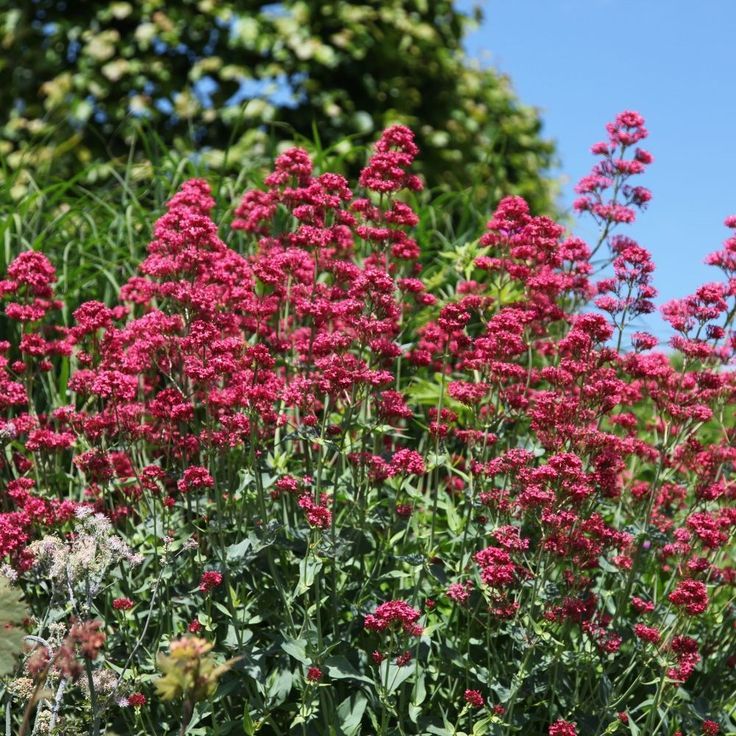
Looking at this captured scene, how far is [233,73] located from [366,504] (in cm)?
859

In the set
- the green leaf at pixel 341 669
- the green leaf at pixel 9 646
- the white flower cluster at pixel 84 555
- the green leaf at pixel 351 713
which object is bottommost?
the green leaf at pixel 351 713

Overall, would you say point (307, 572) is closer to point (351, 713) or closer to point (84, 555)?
point (351, 713)

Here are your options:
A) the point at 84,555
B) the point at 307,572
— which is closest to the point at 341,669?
the point at 307,572

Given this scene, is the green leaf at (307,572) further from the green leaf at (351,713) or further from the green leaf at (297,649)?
the green leaf at (351,713)

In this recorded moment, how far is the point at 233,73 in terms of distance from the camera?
12.0 metres

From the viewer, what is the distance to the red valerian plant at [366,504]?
4117 millimetres

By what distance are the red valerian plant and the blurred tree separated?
6745mm

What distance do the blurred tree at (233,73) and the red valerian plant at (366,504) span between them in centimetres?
674

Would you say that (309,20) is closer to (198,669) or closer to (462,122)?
(462,122)

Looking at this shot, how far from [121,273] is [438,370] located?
212 centimetres

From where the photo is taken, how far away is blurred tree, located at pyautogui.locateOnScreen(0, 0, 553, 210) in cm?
1194

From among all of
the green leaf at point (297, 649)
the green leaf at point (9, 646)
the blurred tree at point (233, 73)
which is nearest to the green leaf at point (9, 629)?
the green leaf at point (9, 646)

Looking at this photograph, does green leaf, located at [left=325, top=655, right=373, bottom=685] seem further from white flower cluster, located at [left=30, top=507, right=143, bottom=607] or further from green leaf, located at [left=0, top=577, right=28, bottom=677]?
green leaf, located at [left=0, top=577, right=28, bottom=677]

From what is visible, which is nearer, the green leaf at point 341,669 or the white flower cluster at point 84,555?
the white flower cluster at point 84,555
